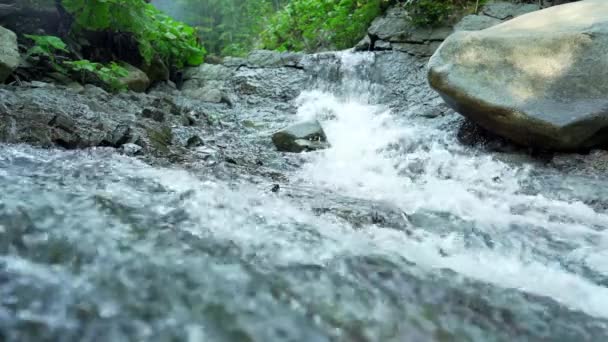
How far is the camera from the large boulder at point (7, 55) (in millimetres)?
3749

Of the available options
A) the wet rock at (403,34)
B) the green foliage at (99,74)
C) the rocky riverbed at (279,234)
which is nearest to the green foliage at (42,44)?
the green foliage at (99,74)

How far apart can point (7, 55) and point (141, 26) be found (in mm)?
1971

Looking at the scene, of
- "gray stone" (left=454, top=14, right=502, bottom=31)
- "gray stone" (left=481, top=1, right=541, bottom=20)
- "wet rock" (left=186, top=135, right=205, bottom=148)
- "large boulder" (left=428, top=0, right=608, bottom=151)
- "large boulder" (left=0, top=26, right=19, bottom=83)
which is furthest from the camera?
"gray stone" (left=481, top=1, right=541, bottom=20)

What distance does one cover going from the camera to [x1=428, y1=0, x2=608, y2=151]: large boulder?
355 centimetres

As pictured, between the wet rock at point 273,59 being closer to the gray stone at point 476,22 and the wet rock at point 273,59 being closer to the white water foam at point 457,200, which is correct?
the white water foam at point 457,200

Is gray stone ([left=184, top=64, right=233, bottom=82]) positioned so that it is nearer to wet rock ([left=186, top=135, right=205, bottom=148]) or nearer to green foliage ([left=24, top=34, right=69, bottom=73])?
green foliage ([left=24, top=34, right=69, bottom=73])

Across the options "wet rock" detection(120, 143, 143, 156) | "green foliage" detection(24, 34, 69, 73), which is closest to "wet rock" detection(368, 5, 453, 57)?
"green foliage" detection(24, 34, 69, 73)

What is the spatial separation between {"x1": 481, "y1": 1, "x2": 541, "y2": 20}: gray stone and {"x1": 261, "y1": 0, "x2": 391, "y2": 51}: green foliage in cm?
202

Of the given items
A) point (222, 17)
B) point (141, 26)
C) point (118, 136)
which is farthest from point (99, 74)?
point (222, 17)

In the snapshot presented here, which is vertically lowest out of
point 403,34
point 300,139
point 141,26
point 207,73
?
point 300,139

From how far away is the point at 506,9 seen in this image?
6.81m

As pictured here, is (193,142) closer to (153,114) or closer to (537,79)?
(153,114)

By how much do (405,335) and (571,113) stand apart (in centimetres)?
324

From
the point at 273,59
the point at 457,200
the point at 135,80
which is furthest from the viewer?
the point at 273,59
